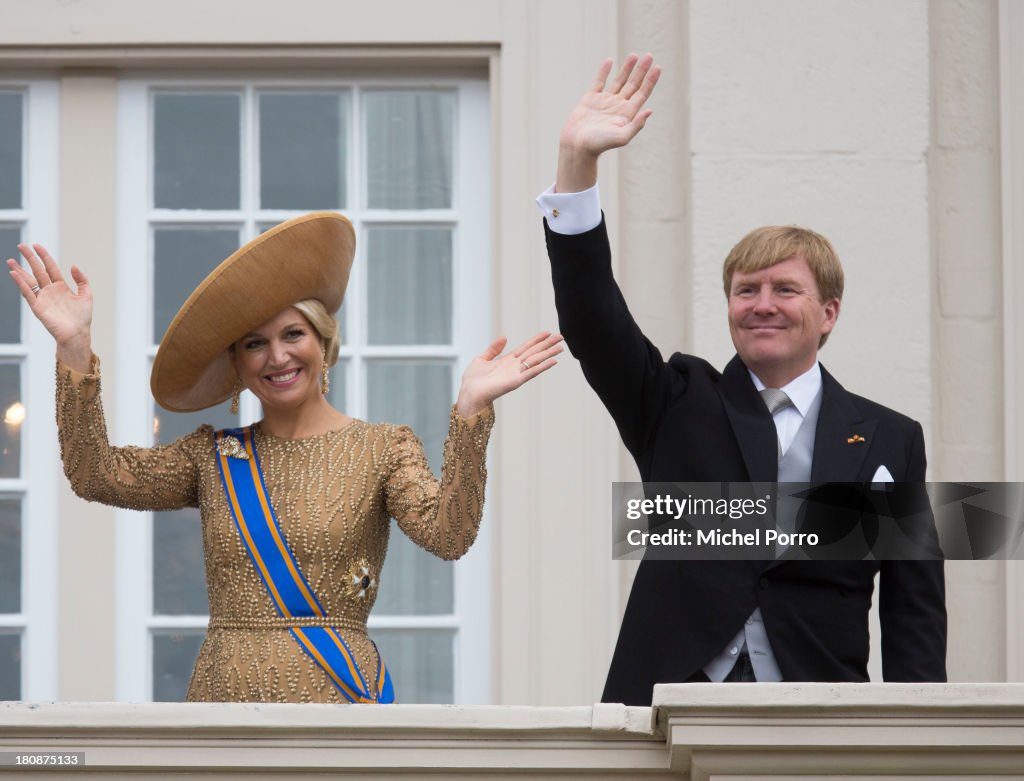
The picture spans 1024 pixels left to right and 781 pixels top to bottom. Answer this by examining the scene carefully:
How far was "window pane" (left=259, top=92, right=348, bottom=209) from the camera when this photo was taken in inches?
211

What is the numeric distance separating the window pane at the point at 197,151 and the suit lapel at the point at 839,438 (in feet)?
7.44

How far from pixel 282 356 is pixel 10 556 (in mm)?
1827

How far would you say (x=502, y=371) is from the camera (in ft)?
11.5

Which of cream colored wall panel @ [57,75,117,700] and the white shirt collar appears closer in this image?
the white shirt collar

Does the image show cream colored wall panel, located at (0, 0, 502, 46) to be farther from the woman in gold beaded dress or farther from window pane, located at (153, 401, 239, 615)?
the woman in gold beaded dress

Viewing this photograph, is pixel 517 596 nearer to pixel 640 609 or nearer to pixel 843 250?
pixel 843 250

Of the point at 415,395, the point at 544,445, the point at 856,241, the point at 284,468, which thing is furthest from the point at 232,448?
the point at 856,241

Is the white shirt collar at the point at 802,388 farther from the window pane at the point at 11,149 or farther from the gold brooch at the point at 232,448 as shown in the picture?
the window pane at the point at 11,149

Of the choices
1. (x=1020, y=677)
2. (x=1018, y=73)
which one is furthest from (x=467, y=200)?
(x=1020, y=677)

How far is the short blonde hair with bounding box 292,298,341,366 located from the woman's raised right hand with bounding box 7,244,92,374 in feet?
1.30

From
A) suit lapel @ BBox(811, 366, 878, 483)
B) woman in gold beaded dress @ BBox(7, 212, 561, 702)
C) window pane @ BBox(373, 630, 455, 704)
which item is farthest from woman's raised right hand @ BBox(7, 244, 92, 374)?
window pane @ BBox(373, 630, 455, 704)

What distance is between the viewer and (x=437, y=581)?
5230 mm

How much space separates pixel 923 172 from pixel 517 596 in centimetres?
155

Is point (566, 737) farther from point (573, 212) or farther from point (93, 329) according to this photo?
point (93, 329)
